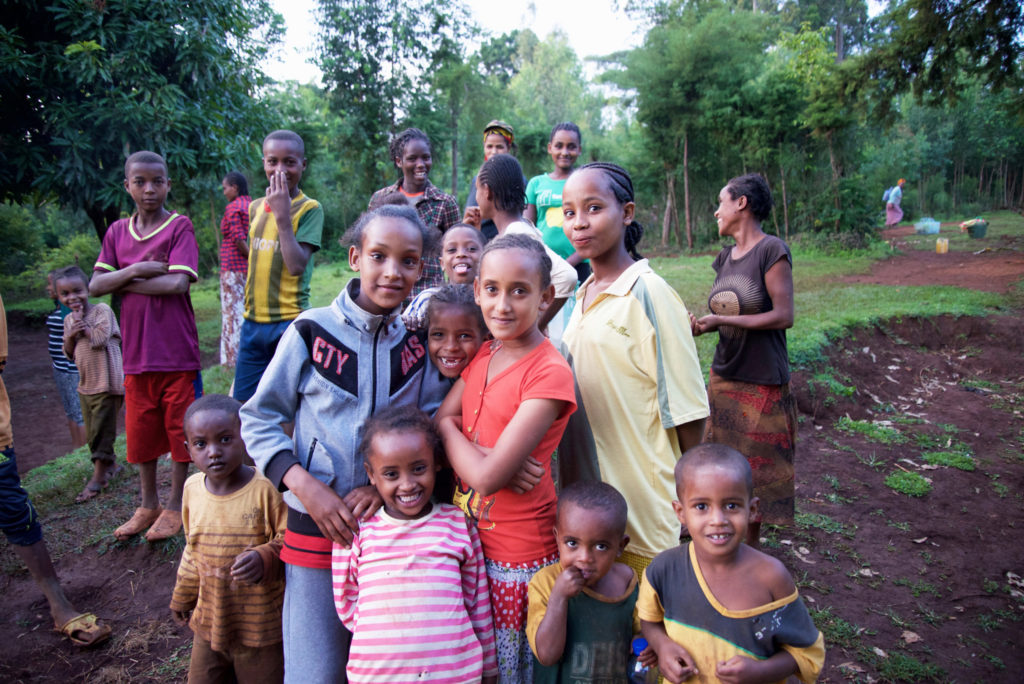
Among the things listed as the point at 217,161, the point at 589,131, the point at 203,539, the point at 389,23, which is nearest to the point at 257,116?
the point at 217,161

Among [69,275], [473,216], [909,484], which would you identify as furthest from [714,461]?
[69,275]

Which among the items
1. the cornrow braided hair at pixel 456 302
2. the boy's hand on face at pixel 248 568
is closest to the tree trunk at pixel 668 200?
the cornrow braided hair at pixel 456 302

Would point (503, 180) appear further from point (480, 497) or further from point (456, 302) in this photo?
point (480, 497)

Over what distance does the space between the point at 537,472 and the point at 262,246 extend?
2644 millimetres

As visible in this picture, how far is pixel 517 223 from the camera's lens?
2912mm

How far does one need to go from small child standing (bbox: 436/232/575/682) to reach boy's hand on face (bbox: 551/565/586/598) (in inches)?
5.2

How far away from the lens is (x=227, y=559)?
2.12 metres

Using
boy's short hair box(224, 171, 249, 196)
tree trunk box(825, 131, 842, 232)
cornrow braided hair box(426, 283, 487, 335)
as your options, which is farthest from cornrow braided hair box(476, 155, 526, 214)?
tree trunk box(825, 131, 842, 232)

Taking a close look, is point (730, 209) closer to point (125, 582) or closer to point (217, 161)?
point (125, 582)

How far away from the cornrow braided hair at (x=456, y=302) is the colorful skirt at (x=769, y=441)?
76.0 inches

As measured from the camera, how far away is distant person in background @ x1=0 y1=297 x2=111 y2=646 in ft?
9.12

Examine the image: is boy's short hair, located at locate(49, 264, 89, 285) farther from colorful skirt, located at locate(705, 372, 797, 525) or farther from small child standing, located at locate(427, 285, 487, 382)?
colorful skirt, located at locate(705, 372, 797, 525)

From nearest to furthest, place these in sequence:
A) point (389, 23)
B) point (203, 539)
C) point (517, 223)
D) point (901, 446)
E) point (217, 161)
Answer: point (203, 539) < point (517, 223) < point (901, 446) < point (217, 161) < point (389, 23)

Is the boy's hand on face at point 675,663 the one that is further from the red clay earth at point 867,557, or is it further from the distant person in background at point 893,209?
the distant person in background at point 893,209
